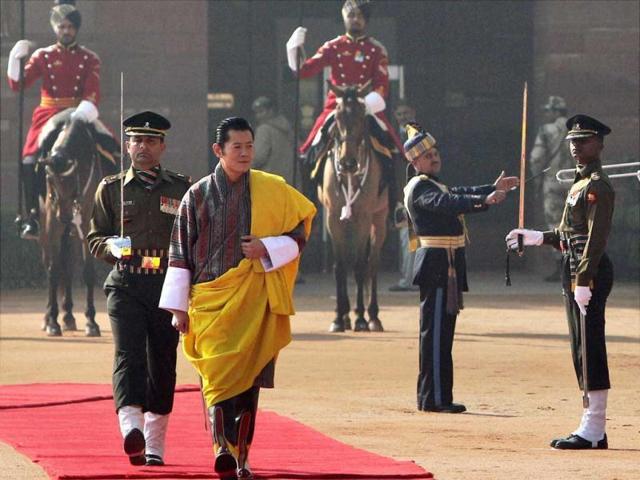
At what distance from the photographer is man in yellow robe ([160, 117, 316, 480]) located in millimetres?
8625

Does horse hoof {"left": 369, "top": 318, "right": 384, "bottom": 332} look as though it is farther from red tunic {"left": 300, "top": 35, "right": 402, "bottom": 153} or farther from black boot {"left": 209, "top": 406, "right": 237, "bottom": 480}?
black boot {"left": 209, "top": 406, "right": 237, "bottom": 480}

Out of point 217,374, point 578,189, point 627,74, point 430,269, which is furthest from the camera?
point 627,74

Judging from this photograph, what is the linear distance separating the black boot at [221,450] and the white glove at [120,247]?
3.44 feet

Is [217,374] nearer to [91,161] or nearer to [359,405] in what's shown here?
[359,405]

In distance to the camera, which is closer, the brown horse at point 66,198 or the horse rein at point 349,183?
the brown horse at point 66,198

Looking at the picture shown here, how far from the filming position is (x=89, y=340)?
16891mm

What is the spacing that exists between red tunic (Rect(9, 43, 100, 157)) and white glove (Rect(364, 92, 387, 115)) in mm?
2385

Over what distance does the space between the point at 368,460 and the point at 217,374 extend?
1.07 meters

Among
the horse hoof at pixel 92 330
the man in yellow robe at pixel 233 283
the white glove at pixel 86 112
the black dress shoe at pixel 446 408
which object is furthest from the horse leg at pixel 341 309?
the man in yellow robe at pixel 233 283

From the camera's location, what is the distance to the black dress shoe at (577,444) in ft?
32.7

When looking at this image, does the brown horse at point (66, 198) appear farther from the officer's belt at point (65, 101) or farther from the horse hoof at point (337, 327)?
the horse hoof at point (337, 327)

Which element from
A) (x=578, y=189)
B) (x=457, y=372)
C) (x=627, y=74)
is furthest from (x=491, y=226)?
(x=578, y=189)

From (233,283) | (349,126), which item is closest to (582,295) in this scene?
(233,283)

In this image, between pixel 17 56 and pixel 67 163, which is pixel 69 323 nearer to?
pixel 67 163
